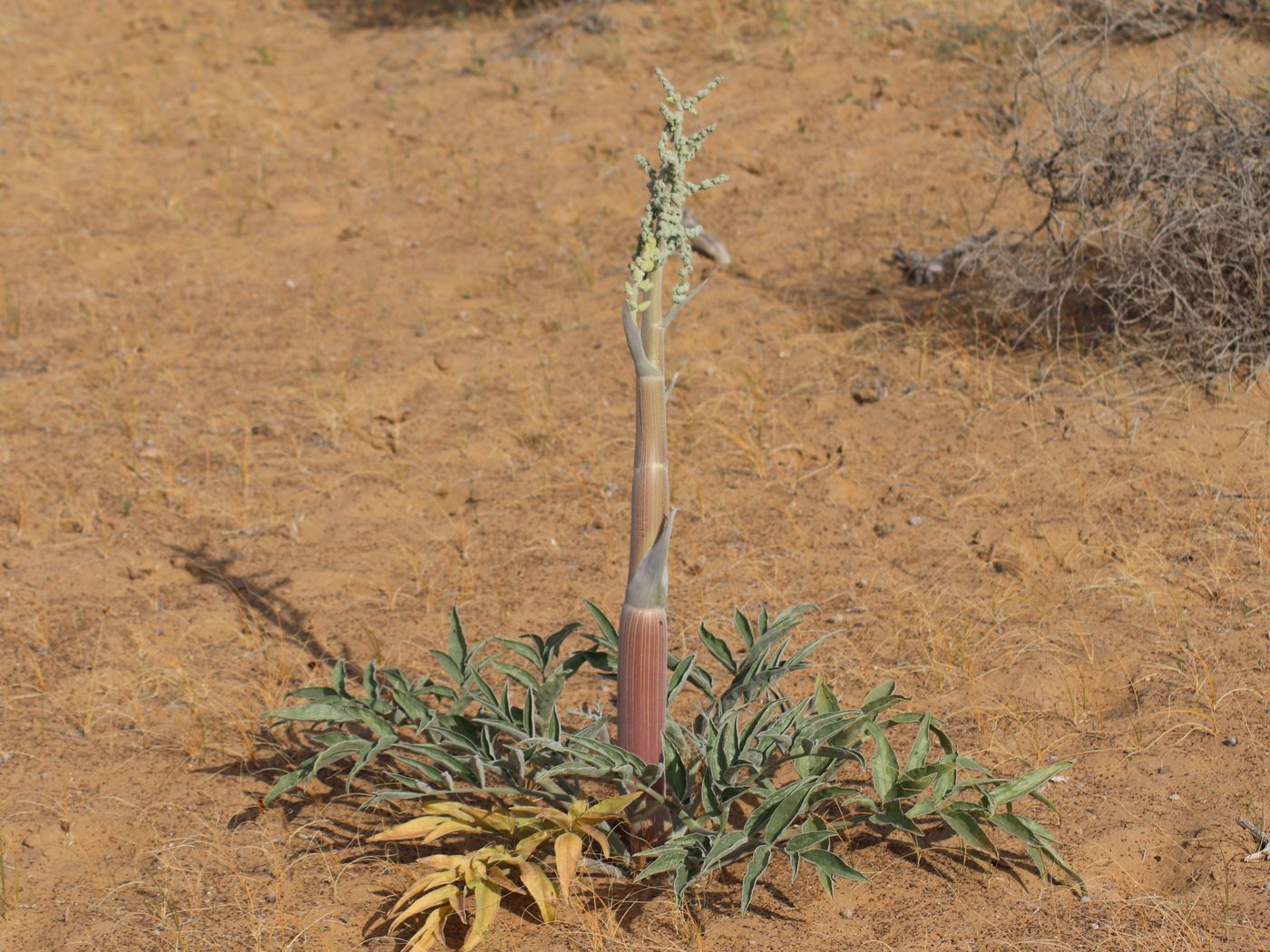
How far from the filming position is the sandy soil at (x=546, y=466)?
9.47ft

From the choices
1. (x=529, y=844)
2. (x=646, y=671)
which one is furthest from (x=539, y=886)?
(x=646, y=671)

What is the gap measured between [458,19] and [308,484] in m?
5.35

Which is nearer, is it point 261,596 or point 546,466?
point 261,596

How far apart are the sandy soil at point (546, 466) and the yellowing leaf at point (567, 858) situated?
21cm

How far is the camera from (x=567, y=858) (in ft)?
8.25

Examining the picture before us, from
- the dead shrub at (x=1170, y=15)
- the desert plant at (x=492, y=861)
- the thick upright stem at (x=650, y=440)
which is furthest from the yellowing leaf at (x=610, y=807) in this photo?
the dead shrub at (x=1170, y=15)

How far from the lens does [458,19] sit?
900 centimetres

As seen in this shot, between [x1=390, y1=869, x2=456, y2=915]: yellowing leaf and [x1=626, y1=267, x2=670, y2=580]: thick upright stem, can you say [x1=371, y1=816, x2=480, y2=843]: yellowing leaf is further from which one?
[x1=626, y1=267, x2=670, y2=580]: thick upright stem

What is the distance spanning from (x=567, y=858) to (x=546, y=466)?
2422 millimetres

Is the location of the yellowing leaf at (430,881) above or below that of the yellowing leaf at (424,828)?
below

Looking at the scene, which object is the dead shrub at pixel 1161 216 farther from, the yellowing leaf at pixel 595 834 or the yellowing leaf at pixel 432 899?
the yellowing leaf at pixel 432 899

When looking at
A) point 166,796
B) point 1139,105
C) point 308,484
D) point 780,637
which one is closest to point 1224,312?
point 1139,105

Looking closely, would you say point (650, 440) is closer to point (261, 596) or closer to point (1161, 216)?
point (261, 596)

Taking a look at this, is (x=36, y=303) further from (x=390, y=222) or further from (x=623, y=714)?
(x=623, y=714)
